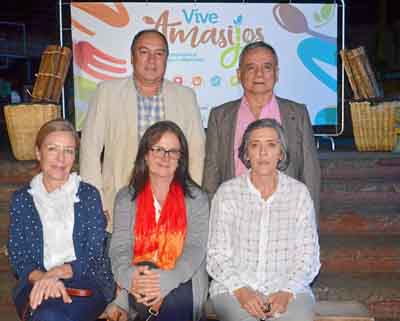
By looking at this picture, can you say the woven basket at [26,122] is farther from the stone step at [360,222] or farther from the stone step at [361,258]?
the stone step at [361,258]

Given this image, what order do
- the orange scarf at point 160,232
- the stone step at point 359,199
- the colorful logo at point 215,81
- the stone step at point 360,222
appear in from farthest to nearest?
the colorful logo at point 215,81
the stone step at point 359,199
the stone step at point 360,222
the orange scarf at point 160,232

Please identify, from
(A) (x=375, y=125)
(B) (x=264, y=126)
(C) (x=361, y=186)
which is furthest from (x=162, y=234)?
(A) (x=375, y=125)

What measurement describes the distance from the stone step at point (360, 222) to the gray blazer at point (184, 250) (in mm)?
1603

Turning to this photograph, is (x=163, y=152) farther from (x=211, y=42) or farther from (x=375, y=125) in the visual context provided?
(x=375, y=125)

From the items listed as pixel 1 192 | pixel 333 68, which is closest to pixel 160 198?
pixel 1 192

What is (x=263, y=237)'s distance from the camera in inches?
109

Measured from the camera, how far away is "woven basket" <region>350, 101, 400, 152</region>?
5402 millimetres

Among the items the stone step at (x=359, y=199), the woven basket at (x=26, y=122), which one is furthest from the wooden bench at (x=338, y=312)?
the woven basket at (x=26, y=122)

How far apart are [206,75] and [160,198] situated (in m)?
2.41

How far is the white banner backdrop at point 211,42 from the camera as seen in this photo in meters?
5.08

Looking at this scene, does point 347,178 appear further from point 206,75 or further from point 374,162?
point 206,75

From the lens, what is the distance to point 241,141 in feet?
10.3

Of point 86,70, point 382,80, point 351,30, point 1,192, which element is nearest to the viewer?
point 1,192

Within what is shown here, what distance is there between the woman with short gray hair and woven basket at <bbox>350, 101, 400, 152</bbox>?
9.12ft
